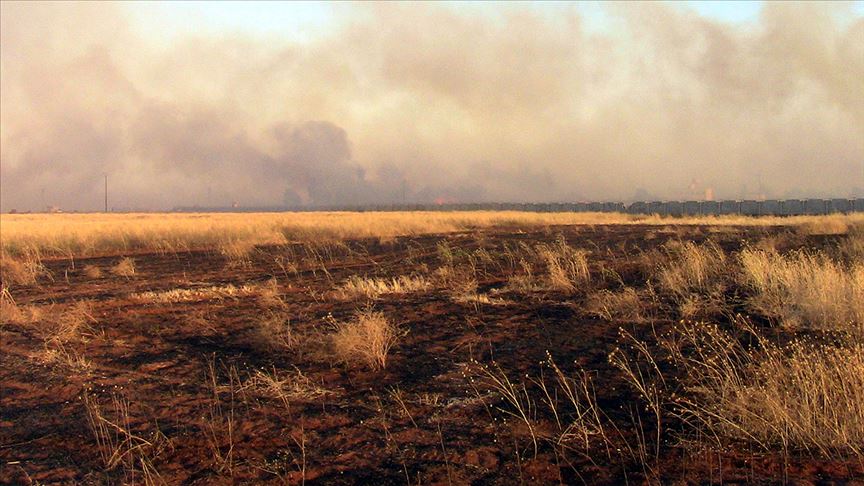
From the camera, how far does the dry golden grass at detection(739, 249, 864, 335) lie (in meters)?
6.12

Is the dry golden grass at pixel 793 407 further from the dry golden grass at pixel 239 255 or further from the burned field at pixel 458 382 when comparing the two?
the dry golden grass at pixel 239 255

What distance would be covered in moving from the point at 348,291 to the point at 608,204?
263ft

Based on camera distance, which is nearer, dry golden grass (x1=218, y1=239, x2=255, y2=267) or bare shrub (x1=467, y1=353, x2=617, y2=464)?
bare shrub (x1=467, y1=353, x2=617, y2=464)

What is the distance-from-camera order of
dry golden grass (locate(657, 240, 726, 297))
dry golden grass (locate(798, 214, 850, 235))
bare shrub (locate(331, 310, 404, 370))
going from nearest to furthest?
bare shrub (locate(331, 310, 404, 370)) → dry golden grass (locate(657, 240, 726, 297)) → dry golden grass (locate(798, 214, 850, 235))

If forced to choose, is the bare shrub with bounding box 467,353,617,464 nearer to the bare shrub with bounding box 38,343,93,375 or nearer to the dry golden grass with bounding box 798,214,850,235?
the bare shrub with bounding box 38,343,93,375

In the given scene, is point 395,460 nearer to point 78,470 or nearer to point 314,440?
point 314,440

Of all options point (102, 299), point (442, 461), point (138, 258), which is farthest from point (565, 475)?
point (138, 258)

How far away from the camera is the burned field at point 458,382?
3.88 metres

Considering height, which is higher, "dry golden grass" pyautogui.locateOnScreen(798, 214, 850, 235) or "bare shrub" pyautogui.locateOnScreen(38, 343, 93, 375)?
"dry golden grass" pyautogui.locateOnScreen(798, 214, 850, 235)

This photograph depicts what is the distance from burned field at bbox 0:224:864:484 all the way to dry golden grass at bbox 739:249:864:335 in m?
0.04

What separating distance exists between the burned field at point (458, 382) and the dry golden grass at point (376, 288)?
0.07m

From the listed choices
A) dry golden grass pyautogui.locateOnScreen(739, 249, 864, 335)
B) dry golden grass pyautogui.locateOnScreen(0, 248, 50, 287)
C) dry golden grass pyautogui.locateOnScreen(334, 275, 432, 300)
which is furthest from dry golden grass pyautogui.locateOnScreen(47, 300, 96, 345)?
dry golden grass pyautogui.locateOnScreen(739, 249, 864, 335)

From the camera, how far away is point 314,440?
14.4 feet

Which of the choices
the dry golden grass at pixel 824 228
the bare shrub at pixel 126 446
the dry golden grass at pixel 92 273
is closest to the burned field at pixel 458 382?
the bare shrub at pixel 126 446
